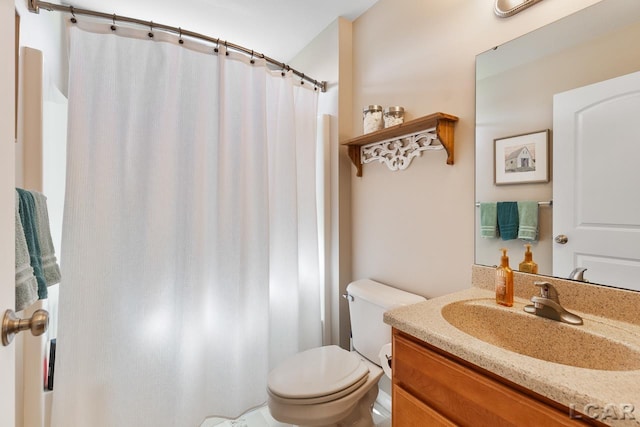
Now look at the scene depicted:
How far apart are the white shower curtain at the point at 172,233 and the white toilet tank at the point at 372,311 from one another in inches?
15.0

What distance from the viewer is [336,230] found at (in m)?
1.85

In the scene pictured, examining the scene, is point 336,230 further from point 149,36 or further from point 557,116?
point 149,36

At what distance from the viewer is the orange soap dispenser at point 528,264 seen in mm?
1028

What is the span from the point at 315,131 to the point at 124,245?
1.22 metres

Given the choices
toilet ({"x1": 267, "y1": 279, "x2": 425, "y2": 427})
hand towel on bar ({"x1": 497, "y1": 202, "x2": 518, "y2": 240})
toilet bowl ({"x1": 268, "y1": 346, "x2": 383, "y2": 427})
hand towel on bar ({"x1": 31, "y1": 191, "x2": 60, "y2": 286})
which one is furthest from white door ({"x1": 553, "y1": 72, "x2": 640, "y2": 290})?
hand towel on bar ({"x1": 31, "y1": 191, "x2": 60, "y2": 286})

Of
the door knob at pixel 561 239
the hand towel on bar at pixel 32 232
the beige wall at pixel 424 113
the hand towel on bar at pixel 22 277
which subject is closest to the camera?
the hand towel on bar at pixel 22 277

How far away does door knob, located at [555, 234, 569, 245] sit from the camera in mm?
967

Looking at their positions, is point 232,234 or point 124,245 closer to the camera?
point 124,245

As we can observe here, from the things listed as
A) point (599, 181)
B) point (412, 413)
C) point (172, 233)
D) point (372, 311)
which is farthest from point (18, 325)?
point (599, 181)

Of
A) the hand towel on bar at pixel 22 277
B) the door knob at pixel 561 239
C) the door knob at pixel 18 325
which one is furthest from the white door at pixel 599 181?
the hand towel on bar at pixel 22 277

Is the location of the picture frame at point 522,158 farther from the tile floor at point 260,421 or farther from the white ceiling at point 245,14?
the tile floor at point 260,421

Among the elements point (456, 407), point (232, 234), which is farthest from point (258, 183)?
point (456, 407)

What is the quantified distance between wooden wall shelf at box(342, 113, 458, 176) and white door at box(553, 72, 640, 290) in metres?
0.38

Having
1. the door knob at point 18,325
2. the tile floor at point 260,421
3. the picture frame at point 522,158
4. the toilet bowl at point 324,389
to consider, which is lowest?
the tile floor at point 260,421
